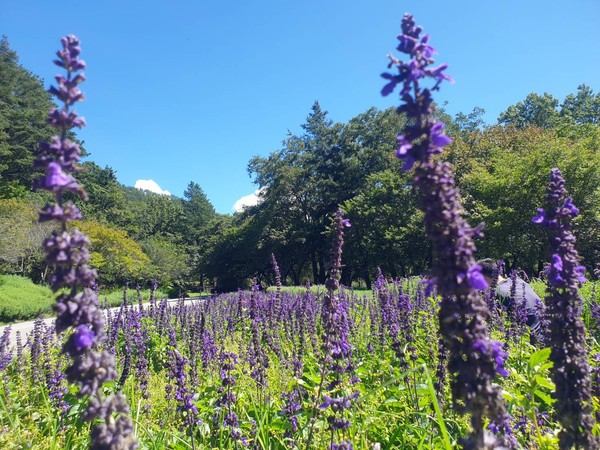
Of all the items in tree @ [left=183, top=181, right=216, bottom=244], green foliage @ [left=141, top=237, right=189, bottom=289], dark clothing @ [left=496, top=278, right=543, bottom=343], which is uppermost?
tree @ [left=183, top=181, right=216, bottom=244]

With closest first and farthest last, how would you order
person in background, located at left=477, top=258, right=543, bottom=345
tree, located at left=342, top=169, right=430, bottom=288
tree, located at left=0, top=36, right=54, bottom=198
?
person in background, located at left=477, top=258, right=543, bottom=345 → tree, located at left=342, top=169, right=430, bottom=288 → tree, located at left=0, top=36, right=54, bottom=198

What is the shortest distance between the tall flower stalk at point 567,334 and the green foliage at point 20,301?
25611 mm

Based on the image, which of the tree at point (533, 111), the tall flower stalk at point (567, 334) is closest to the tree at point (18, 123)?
the tall flower stalk at point (567, 334)

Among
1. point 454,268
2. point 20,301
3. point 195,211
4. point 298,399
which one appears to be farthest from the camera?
point 195,211

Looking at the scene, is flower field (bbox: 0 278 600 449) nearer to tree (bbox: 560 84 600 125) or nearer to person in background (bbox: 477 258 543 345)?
person in background (bbox: 477 258 543 345)

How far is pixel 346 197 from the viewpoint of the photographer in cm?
5050

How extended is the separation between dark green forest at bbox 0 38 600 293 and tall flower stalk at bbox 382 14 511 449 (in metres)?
28.6

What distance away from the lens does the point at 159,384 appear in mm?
7305

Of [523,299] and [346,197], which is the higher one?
[346,197]

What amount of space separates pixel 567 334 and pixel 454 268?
1.12 metres

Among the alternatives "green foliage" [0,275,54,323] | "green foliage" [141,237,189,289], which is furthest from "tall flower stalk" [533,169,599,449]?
"green foliage" [141,237,189,289]

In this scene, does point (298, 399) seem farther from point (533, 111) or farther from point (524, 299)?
point (533, 111)

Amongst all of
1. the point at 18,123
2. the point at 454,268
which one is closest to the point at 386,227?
the point at 454,268

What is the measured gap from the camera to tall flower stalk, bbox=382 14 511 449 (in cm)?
159
